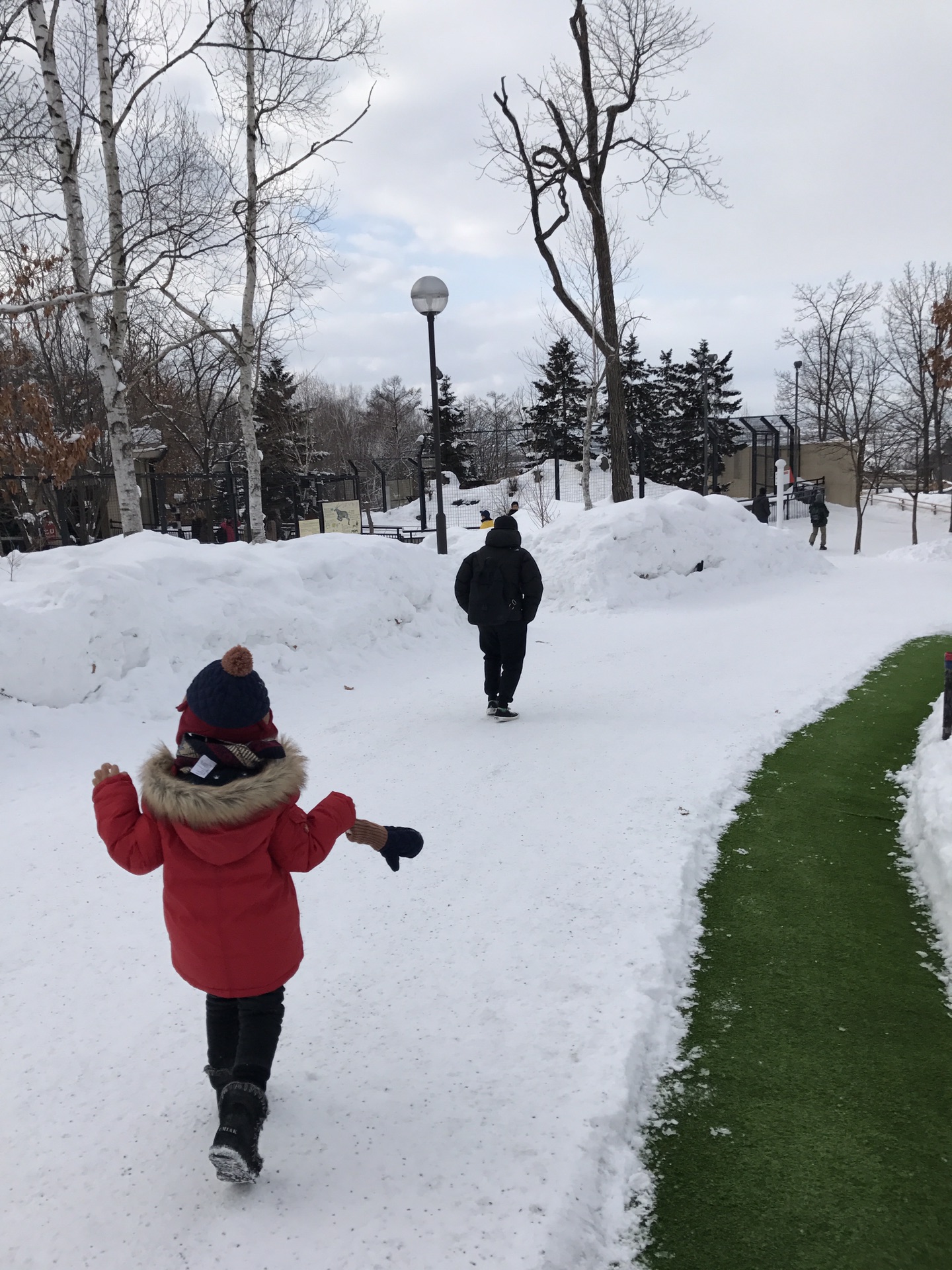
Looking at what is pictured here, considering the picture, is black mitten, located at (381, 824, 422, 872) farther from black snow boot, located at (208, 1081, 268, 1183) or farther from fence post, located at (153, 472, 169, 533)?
fence post, located at (153, 472, 169, 533)

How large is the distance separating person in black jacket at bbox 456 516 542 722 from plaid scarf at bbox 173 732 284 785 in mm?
4987

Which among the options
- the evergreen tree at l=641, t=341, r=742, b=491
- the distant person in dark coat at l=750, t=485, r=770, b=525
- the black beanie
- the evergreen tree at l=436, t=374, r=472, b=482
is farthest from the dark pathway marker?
the evergreen tree at l=436, t=374, r=472, b=482

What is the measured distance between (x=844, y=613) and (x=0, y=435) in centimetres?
1335

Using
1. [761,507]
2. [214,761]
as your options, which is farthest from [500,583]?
[761,507]

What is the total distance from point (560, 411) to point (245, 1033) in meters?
43.7

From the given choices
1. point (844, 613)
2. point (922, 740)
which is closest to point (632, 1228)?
point (922, 740)

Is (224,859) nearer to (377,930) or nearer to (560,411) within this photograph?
(377,930)

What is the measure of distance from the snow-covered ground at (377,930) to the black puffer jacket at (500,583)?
1.03 meters

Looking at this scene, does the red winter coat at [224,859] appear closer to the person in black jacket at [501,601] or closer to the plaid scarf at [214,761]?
the plaid scarf at [214,761]

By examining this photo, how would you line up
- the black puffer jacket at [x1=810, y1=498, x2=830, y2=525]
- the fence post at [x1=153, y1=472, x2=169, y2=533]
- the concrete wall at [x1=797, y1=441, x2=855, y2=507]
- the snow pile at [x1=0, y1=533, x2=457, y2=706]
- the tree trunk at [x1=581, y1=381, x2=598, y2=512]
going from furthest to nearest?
the concrete wall at [x1=797, y1=441, x2=855, y2=507] < the black puffer jacket at [x1=810, y1=498, x2=830, y2=525] < the tree trunk at [x1=581, y1=381, x2=598, y2=512] < the fence post at [x1=153, y1=472, x2=169, y2=533] < the snow pile at [x1=0, y1=533, x2=457, y2=706]

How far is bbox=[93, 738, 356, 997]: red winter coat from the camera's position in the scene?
2416mm

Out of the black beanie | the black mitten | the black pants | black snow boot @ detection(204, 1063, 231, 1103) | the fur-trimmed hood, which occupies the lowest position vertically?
black snow boot @ detection(204, 1063, 231, 1103)

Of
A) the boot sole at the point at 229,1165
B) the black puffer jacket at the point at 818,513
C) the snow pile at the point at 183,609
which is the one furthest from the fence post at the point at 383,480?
the boot sole at the point at 229,1165

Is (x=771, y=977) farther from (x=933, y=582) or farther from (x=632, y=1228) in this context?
(x=933, y=582)
